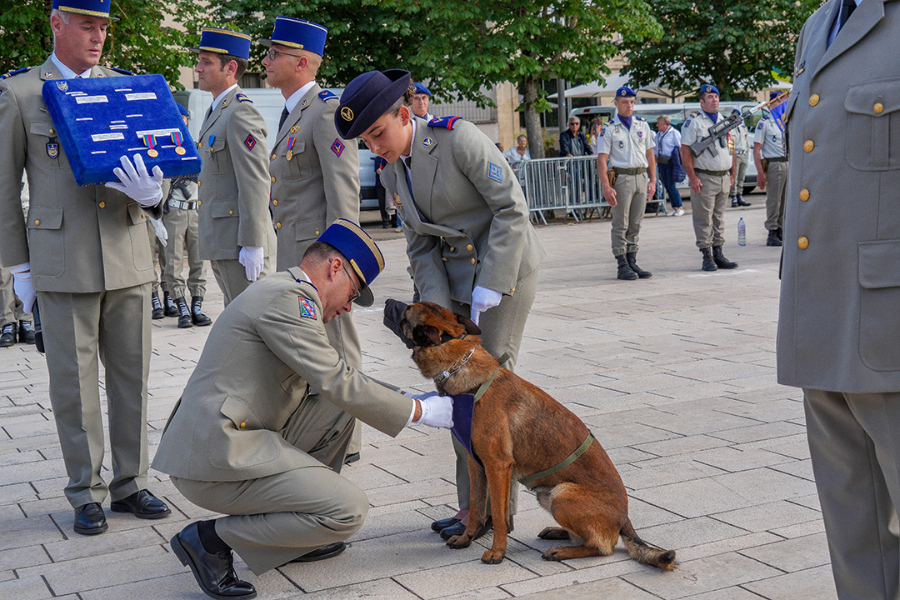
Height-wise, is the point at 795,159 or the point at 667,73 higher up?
the point at 667,73

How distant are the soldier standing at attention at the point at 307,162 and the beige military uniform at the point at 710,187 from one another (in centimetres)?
735

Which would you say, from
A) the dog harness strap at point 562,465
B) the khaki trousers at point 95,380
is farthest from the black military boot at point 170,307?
the dog harness strap at point 562,465

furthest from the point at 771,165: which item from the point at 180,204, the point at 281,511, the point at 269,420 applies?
the point at 281,511

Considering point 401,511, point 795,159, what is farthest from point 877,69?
point 401,511

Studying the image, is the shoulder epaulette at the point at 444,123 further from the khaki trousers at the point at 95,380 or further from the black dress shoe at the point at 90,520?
the black dress shoe at the point at 90,520

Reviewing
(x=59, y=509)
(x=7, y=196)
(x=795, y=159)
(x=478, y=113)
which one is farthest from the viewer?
(x=478, y=113)

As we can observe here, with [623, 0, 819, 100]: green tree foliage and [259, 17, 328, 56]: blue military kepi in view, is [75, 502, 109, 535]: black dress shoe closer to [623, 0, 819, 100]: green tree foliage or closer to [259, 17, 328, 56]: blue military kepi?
[259, 17, 328, 56]: blue military kepi

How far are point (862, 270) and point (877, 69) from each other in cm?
50

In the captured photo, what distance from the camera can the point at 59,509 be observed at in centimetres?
475

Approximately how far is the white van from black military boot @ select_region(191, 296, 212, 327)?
734cm

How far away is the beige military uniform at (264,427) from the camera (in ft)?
11.5

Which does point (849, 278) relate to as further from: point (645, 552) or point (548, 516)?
point (548, 516)

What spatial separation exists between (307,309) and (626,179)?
886cm

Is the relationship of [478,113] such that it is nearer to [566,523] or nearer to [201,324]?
[201,324]
